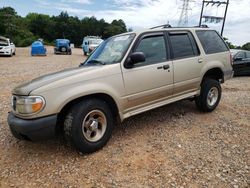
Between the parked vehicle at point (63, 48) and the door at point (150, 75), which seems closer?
the door at point (150, 75)

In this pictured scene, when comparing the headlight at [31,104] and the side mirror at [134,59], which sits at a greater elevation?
the side mirror at [134,59]

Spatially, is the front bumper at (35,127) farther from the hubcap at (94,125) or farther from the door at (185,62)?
the door at (185,62)

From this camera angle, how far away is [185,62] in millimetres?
5117

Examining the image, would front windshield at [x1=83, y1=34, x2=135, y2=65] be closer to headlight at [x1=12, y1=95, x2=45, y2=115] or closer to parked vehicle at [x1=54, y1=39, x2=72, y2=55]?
headlight at [x1=12, y1=95, x2=45, y2=115]

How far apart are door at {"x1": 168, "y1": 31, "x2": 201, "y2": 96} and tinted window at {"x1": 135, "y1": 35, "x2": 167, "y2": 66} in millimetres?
242

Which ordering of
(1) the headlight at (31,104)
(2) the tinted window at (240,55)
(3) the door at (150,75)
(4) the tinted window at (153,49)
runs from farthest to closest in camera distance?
(2) the tinted window at (240,55) < (4) the tinted window at (153,49) < (3) the door at (150,75) < (1) the headlight at (31,104)

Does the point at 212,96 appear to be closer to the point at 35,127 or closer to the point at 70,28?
the point at 35,127

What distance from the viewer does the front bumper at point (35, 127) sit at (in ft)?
11.3

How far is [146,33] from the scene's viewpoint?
184 inches

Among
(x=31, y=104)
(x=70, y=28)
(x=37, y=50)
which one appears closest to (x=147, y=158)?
(x=31, y=104)

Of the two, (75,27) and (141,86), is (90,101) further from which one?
(75,27)

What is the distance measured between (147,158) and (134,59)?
1585 millimetres

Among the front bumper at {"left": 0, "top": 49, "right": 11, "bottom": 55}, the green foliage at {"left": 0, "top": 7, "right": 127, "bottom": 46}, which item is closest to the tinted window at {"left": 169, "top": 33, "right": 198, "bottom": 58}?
the front bumper at {"left": 0, "top": 49, "right": 11, "bottom": 55}

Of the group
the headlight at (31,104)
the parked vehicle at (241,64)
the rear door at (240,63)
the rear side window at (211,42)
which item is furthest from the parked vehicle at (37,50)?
the headlight at (31,104)
